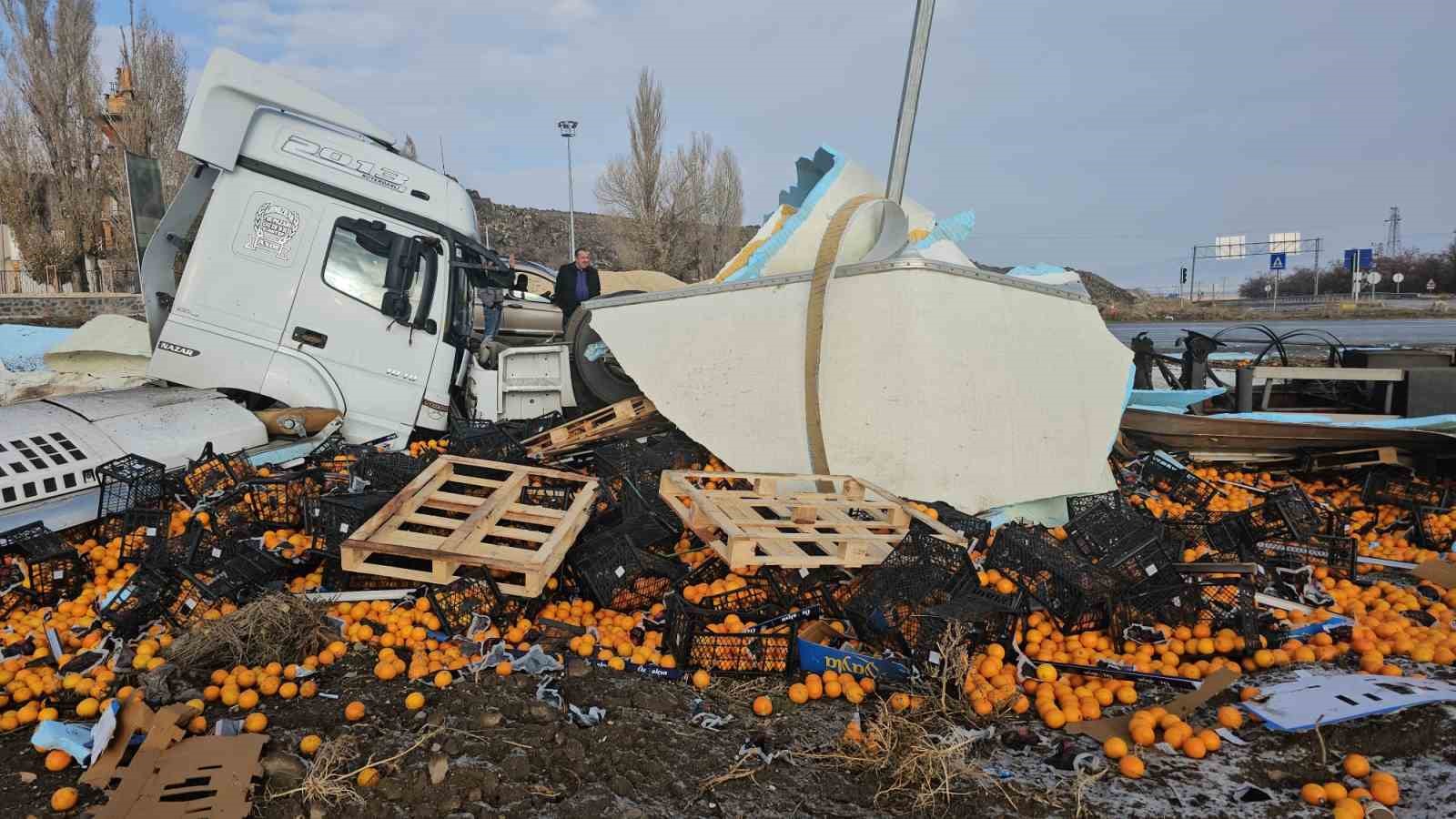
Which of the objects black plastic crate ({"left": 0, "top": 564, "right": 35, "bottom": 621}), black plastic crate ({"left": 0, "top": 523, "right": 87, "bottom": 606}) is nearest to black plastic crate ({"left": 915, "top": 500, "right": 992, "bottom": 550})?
black plastic crate ({"left": 0, "top": 523, "right": 87, "bottom": 606})

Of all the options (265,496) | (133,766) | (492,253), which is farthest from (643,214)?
(133,766)

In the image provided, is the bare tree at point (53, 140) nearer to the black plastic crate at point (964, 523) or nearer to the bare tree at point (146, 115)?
the bare tree at point (146, 115)

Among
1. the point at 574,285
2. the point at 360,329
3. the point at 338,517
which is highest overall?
the point at 574,285

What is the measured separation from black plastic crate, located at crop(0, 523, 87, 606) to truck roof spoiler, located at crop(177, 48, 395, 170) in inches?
124

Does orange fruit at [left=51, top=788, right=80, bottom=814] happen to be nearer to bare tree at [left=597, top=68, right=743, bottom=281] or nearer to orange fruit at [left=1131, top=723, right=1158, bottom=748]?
orange fruit at [left=1131, top=723, right=1158, bottom=748]

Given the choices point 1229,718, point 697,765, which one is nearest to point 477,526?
point 697,765

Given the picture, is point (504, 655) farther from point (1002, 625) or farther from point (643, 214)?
point (643, 214)

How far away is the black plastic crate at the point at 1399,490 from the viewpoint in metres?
6.71

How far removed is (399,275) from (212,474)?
2.25m

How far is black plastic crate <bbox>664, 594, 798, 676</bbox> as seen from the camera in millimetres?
3982

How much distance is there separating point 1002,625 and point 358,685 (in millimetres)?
3137

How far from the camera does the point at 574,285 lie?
10688 millimetres

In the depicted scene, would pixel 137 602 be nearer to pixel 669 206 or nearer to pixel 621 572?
pixel 621 572

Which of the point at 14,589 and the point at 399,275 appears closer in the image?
the point at 14,589
